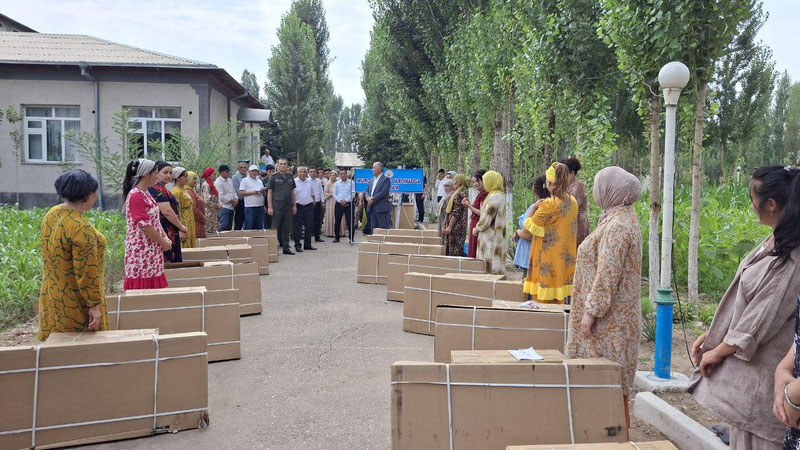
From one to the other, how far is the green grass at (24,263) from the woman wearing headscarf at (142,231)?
7.31 feet

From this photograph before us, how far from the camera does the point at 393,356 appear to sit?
20.2 feet

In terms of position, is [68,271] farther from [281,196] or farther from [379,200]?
[379,200]

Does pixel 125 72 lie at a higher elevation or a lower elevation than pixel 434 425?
higher

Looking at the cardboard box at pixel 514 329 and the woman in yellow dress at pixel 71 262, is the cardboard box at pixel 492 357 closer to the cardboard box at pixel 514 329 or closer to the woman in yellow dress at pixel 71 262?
the cardboard box at pixel 514 329

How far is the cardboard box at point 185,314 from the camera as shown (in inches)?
212

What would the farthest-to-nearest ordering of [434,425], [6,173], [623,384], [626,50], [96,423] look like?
[6,173], [626,50], [96,423], [623,384], [434,425]

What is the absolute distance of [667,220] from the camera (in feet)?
17.9

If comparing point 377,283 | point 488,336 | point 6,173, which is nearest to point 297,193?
point 377,283

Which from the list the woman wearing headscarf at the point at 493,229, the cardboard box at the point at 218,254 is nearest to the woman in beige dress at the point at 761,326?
the woman wearing headscarf at the point at 493,229

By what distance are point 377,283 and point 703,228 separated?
526 centimetres

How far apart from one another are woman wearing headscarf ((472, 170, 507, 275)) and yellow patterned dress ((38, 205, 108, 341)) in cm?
490

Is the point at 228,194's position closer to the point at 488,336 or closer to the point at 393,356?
the point at 393,356

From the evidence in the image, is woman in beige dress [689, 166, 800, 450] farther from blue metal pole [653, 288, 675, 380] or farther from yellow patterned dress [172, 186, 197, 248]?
yellow patterned dress [172, 186, 197, 248]

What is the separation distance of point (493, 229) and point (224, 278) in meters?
3.48
